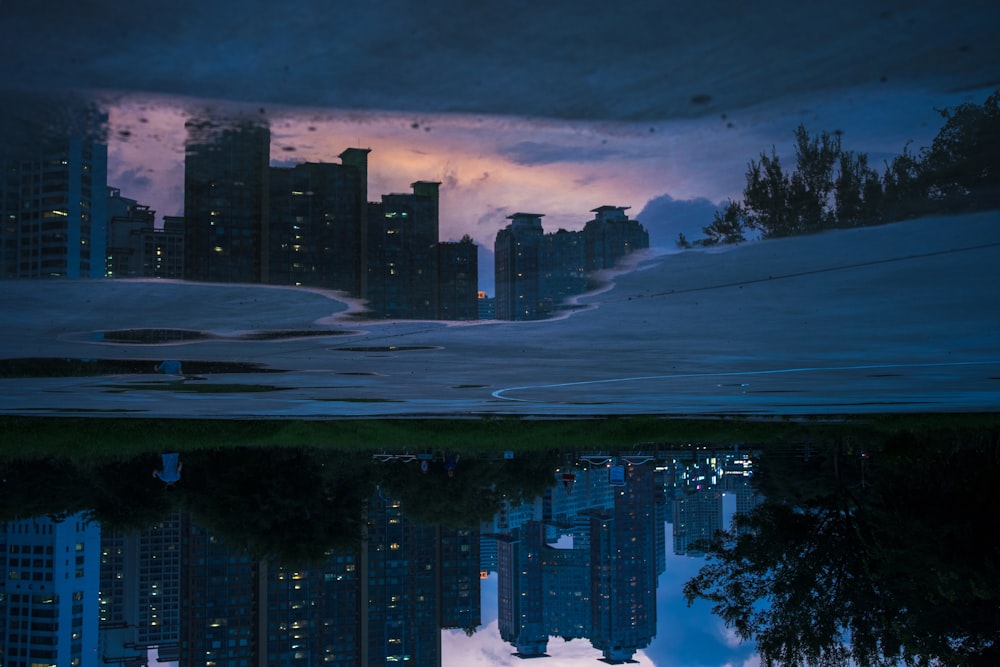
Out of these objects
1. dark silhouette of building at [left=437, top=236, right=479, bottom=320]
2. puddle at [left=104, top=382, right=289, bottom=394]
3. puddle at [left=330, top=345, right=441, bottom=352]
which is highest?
dark silhouette of building at [left=437, top=236, right=479, bottom=320]

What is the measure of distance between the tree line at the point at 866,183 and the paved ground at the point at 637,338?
0.16 meters

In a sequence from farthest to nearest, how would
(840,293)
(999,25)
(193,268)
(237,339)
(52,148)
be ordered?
(237,339)
(840,293)
(193,268)
(52,148)
(999,25)

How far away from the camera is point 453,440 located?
47.4 ft

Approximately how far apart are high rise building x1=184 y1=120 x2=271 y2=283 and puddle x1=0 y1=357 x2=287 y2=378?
3452 mm

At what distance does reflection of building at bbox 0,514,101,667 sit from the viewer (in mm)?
25719

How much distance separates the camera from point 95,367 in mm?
7211

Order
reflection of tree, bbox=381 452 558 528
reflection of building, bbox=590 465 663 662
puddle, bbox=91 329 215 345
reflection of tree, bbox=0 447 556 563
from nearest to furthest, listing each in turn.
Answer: puddle, bbox=91 329 215 345 < reflection of tree, bbox=0 447 556 563 < reflection of tree, bbox=381 452 558 528 < reflection of building, bbox=590 465 663 662

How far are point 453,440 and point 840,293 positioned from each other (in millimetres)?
10622

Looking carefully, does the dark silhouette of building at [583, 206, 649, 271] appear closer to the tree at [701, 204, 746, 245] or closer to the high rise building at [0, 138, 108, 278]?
the tree at [701, 204, 746, 245]

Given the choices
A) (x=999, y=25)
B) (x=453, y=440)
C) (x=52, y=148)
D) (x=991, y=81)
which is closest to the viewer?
(x=999, y=25)

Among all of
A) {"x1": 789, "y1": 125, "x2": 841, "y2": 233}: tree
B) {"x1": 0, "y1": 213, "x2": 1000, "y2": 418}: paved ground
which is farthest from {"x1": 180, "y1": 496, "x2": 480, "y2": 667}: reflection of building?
{"x1": 789, "y1": 125, "x2": 841, "y2": 233}: tree

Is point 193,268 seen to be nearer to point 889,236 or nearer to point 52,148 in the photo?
point 52,148

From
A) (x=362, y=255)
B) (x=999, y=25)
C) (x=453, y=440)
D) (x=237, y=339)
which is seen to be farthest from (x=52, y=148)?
(x=453, y=440)

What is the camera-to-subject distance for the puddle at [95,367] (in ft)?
22.7
